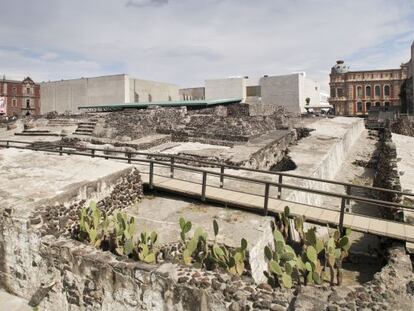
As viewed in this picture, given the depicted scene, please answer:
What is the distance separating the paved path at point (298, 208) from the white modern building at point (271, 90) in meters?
44.5

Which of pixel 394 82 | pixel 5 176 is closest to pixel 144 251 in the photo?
pixel 5 176

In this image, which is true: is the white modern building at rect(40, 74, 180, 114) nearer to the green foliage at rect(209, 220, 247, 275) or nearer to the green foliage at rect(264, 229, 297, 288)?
the green foliage at rect(209, 220, 247, 275)

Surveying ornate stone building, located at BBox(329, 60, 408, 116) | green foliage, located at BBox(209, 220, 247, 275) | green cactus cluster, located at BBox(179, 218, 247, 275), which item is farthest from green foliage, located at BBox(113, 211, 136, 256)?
ornate stone building, located at BBox(329, 60, 408, 116)

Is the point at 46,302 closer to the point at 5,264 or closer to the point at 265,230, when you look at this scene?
the point at 5,264

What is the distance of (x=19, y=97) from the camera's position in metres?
66.6

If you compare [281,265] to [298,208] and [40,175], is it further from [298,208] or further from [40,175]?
[40,175]

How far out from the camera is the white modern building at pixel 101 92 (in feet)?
172

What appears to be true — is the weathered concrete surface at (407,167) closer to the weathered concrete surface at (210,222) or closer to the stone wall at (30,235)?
the weathered concrete surface at (210,222)

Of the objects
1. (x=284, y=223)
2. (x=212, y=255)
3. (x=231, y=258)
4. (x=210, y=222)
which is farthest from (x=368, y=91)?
(x=231, y=258)

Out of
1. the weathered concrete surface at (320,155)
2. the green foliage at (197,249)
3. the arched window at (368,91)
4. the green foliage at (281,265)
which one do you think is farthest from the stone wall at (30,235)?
the arched window at (368,91)

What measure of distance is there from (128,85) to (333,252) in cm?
4975

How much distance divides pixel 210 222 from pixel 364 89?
70104mm

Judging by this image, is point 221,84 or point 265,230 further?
point 221,84

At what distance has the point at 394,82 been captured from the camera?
2618 inches
